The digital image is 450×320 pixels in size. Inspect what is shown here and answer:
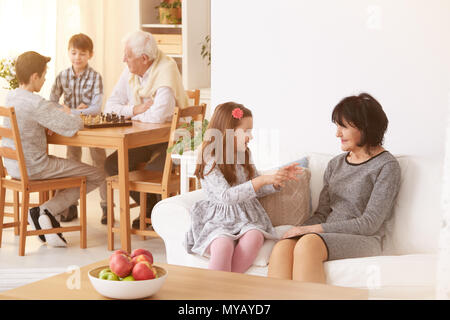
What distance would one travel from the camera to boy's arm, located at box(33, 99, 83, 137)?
3549mm

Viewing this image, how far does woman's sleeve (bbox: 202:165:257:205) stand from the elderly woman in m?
0.22

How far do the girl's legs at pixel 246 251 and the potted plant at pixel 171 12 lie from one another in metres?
3.02

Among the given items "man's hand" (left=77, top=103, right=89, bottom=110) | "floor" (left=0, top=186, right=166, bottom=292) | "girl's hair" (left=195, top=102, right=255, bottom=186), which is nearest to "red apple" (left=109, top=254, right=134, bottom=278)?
"girl's hair" (left=195, top=102, right=255, bottom=186)

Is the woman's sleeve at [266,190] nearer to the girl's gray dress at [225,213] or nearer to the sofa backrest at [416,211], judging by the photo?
the girl's gray dress at [225,213]

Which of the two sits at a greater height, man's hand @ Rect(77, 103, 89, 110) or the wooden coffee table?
man's hand @ Rect(77, 103, 89, 110)

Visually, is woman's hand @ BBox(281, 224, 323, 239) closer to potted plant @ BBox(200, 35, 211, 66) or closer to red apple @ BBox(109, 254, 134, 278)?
red apple @ BBox(109, 254, 134, 278)

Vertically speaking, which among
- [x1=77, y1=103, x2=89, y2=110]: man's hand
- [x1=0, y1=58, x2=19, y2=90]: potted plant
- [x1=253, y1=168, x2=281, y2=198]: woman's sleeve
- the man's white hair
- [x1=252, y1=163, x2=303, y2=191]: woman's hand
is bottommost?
Result: [x1=253, y1=168, x2=281, y2=198]: woman's sleeve

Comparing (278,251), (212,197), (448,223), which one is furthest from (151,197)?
(448,223)

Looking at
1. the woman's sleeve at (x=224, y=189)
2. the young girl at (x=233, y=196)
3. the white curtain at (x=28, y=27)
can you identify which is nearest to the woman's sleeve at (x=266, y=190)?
the young girl at (x=233, y=196)

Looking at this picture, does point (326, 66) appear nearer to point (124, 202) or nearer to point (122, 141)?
point (122, 141)

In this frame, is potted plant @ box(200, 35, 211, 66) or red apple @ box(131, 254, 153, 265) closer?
red apple @ box(131, 254, 153, 265)

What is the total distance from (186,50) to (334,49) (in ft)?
7.22

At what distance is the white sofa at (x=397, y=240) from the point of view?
2332 millimetres

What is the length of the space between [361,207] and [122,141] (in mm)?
1416
